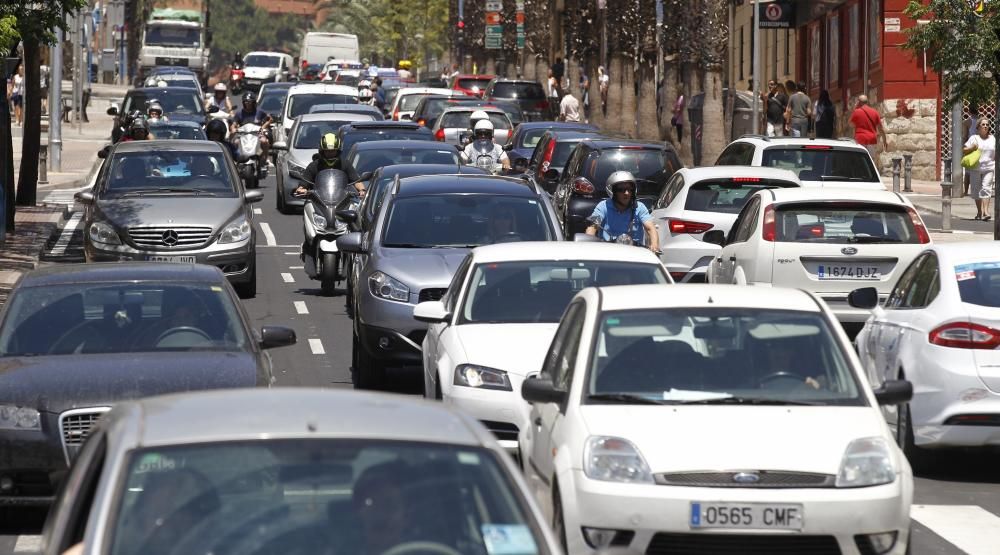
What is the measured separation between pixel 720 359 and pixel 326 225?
42.2 feet

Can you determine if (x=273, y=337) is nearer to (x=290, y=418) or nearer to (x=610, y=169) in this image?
(x=290, y=418)

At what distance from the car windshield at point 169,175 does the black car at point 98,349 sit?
10.2m

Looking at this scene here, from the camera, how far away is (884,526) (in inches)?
299

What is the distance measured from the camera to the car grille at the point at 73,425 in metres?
9.61

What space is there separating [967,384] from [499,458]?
21.8 feet

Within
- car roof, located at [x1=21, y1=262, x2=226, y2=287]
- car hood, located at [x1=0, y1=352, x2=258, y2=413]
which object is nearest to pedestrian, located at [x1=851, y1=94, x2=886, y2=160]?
car roof, located at [x1=21, y1=262, x2=226, y2=287]

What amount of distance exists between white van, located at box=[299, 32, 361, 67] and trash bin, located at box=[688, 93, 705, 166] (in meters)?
51.0

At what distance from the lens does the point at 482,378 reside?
11062 millimetres

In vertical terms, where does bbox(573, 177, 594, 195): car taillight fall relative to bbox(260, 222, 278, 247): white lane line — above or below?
above

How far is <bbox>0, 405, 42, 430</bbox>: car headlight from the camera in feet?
31.6

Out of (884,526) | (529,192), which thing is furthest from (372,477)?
(529,192)

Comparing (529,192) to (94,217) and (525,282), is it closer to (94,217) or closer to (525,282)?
(525,282)

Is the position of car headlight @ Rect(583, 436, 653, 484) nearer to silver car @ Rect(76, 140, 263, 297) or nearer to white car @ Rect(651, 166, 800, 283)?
white car @ Rect(651, 166, 800, 283)

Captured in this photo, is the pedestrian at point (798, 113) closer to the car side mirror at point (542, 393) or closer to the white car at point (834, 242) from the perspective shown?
the white car at point (834, 242)
